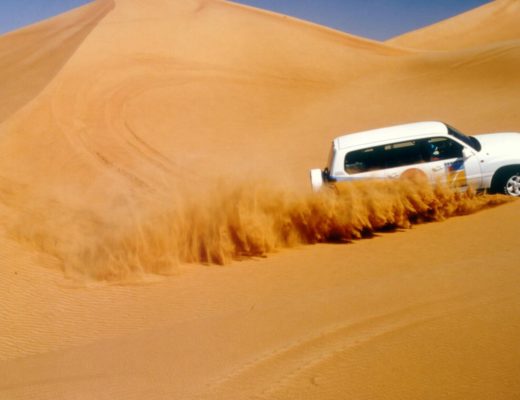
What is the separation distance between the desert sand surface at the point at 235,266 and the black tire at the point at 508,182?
220 millimetres

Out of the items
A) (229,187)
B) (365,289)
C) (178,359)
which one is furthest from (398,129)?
(178,359)

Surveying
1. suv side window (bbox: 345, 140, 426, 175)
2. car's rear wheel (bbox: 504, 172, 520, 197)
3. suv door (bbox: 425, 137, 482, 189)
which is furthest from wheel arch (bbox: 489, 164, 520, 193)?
suv side window (bbox: 345, 140, 426, 175)

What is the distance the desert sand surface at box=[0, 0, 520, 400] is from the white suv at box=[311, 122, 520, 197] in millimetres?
294

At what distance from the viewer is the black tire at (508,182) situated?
9086 millimetres

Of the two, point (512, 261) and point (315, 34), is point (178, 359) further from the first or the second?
point (315, 34)

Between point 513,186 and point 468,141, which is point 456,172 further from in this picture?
point 513,186

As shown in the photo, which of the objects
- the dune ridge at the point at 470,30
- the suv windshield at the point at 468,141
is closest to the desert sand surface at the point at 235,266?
Result: the suv windshield at the point at 468,141

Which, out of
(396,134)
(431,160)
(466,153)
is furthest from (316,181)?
(466,153)

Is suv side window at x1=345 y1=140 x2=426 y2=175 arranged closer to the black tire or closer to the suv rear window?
the suv rear window

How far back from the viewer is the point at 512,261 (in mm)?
6664

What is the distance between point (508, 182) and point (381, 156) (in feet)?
6.85

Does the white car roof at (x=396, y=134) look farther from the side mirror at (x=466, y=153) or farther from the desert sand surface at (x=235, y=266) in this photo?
the desert sand surface at (x=235, y=266)

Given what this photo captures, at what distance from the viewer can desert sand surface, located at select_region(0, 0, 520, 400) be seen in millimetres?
5008

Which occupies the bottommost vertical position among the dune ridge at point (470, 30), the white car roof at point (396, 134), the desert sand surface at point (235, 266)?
the desert sand surface at point (235, 266)
